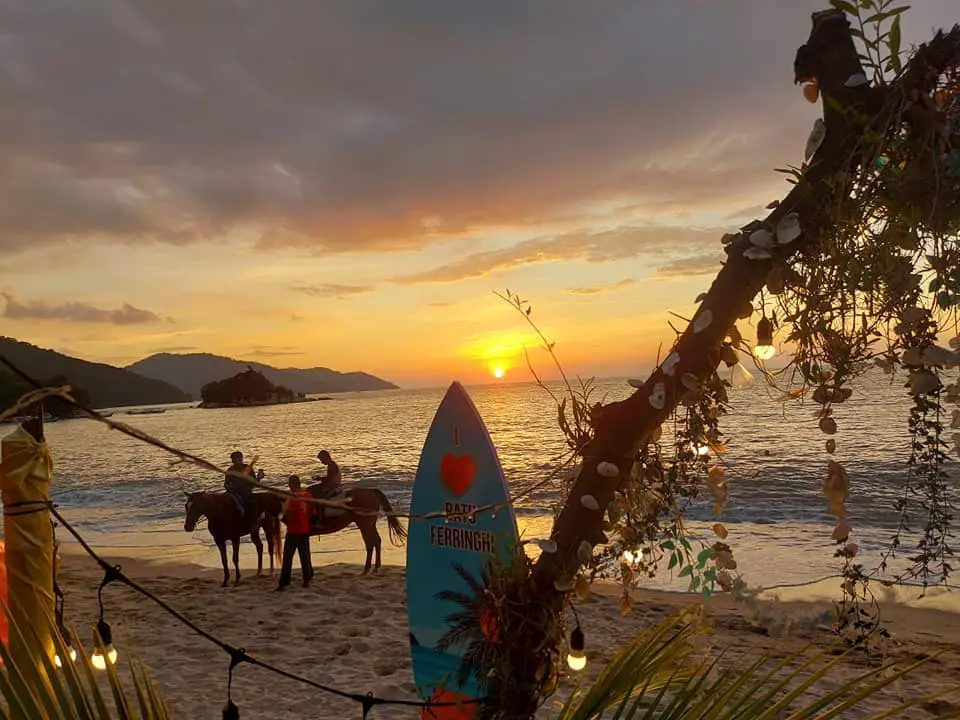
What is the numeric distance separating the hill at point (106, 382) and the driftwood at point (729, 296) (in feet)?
369

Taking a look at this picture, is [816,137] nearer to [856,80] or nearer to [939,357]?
[856,80]

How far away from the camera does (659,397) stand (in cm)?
143

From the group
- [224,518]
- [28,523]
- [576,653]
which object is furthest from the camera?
[224,518]

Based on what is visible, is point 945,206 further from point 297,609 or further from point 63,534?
point 63,534

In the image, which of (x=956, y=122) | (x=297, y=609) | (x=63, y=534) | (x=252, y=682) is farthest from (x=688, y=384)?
(x=63, y=534)

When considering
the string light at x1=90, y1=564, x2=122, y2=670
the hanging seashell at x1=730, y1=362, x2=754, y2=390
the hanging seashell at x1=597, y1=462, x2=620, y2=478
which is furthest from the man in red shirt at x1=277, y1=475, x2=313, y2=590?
the hanging seashell at x1=730, y1=362, x2=754, y2=390

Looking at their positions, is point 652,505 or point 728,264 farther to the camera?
point 652,505

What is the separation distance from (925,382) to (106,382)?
16025 cm

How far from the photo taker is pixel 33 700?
1225 millimetres

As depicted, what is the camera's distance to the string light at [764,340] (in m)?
1.38

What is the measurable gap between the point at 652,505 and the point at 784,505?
50.6 ft

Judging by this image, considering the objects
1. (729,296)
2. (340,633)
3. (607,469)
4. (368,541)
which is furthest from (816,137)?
(368,541)

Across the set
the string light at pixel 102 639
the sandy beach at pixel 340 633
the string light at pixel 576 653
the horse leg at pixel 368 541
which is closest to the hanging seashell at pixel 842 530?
the string light at pixel 576 653

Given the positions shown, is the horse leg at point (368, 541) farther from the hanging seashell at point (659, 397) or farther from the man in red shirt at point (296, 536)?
the hanging seashell at point (659, 397)
